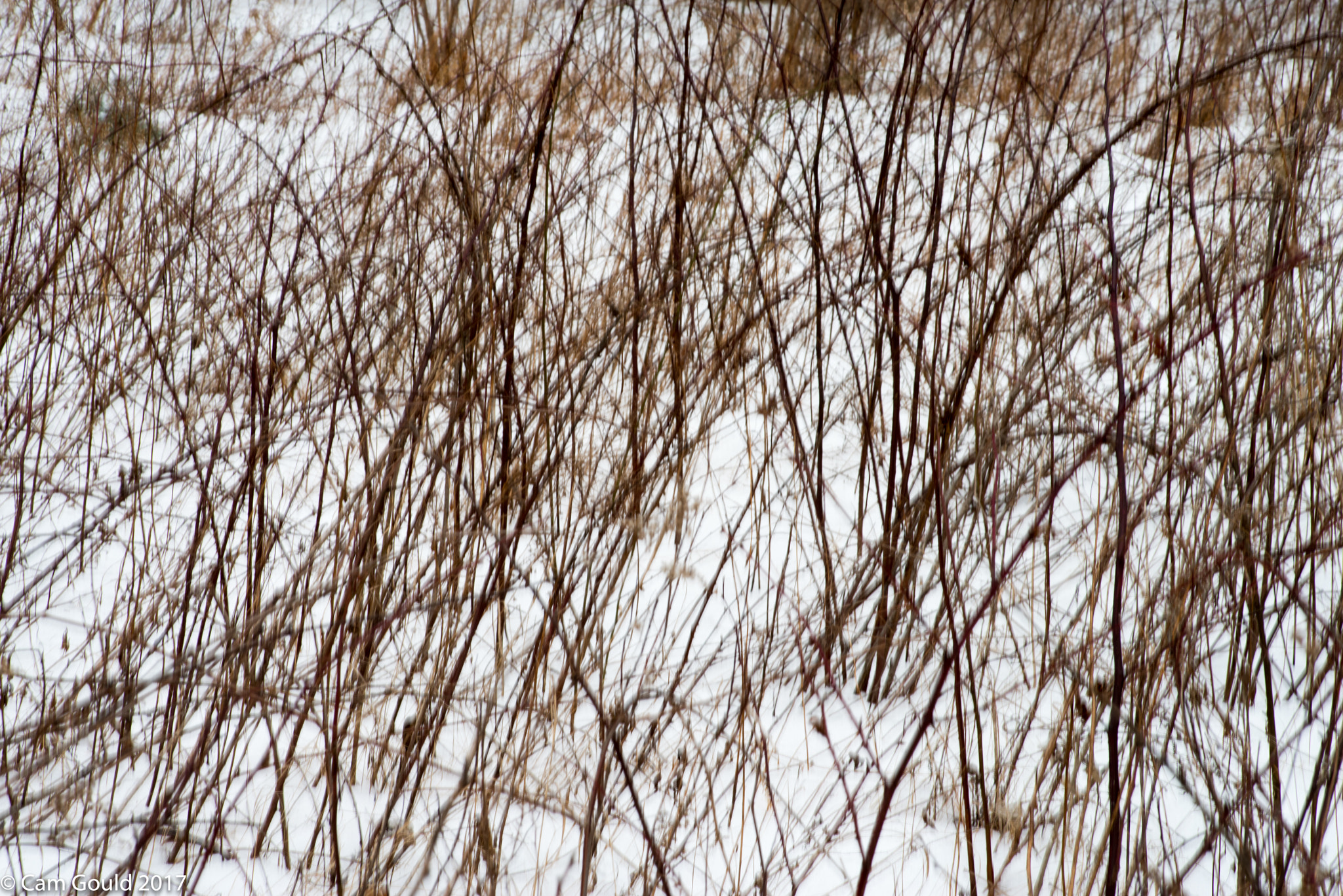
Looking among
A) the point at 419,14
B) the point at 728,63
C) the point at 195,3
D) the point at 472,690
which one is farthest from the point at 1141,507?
the point at 195,3

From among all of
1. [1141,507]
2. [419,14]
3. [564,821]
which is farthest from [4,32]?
[1141,507]

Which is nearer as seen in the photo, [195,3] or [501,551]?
[501,551]

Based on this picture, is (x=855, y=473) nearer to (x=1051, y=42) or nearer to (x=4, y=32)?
(x=1051, y=42)

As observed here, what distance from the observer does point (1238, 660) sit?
3.83 ft

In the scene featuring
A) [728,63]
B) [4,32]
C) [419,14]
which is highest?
[419,14]

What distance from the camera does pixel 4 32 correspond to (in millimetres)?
3816

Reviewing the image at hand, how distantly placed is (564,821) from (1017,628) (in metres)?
0.73

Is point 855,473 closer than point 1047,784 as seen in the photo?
No

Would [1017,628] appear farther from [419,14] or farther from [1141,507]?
[419,14]

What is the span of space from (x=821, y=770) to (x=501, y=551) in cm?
55

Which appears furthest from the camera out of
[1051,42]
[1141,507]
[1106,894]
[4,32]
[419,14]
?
[419,14]

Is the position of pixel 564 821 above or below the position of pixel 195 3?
below

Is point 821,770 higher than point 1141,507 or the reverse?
the reverse

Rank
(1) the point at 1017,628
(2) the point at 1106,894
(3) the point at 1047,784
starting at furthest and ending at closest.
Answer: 1. (1) the point at 1017,628
2. (3) the point at 1047,784
3. (2) the point at 1106,894
